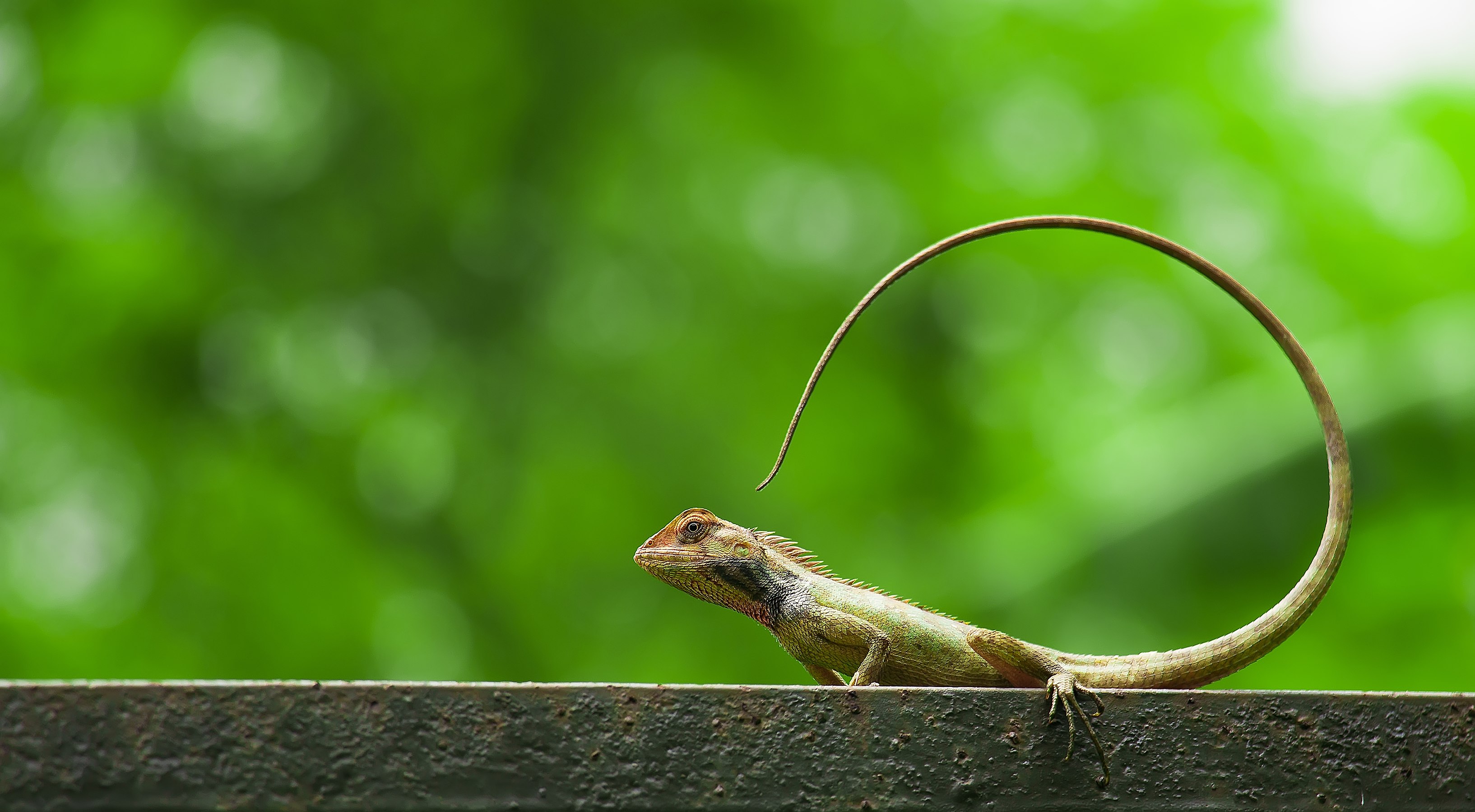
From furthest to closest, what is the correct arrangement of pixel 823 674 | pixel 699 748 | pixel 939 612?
pixel 823 674 < pixel 939 612 < pixel 699 748

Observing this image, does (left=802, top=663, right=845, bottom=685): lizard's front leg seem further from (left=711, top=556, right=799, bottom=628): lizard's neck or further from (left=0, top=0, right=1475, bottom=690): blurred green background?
(left=0, top=0, right=1475, bottom=690): blurred green background

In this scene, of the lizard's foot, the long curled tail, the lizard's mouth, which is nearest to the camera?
the lizard's foot

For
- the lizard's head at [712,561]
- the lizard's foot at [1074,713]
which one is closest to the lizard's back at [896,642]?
the lizard's head at [712,561]

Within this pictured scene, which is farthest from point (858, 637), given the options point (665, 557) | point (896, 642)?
point (665, 557)

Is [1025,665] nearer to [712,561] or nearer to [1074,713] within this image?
[1074,713]

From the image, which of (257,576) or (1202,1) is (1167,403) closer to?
(1202,1)

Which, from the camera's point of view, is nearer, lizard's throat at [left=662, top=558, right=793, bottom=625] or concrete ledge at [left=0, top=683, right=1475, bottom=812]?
concrete ledge at [left=0, top=683, right=1475, bottom=812]

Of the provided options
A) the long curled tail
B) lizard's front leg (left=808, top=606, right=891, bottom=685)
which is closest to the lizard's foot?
the long curled tail
